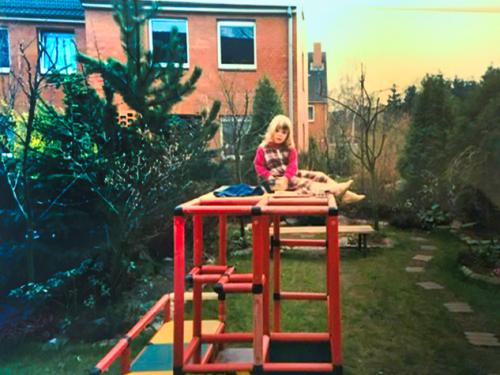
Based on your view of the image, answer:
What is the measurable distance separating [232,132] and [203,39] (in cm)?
46

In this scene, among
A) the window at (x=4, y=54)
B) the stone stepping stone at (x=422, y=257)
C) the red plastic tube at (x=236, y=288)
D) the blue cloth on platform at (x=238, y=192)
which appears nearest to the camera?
the red plastic tube at (x=236, y=288)

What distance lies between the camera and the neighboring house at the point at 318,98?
2393 mm

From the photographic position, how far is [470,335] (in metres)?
2.11

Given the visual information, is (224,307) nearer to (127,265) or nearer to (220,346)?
(220,346)

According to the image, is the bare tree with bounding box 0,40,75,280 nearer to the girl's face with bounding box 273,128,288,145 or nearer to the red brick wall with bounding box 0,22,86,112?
the red brick wall with bounding box 0,22,86,112

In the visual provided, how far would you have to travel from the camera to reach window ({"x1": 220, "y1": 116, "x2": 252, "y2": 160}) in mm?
2301

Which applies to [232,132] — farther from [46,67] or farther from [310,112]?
[46,67]

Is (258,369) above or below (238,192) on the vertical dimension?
below

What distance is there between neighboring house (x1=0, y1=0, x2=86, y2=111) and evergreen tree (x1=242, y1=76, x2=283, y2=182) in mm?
841

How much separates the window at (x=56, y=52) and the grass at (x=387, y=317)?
116 cm

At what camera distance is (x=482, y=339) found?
209 cm

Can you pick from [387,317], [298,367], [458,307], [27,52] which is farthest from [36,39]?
[458,307]

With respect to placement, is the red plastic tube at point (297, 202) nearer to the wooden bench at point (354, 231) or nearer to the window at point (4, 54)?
the wooden bench at point (354, 231)

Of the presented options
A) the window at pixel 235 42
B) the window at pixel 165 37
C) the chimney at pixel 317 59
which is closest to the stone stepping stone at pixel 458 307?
the chimney at pixel 317 59
